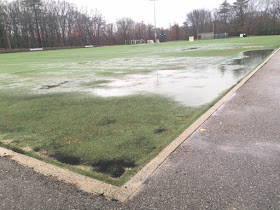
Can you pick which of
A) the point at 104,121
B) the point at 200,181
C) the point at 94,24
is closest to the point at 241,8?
the point at 94,24

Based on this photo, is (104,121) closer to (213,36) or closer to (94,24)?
(213,36)

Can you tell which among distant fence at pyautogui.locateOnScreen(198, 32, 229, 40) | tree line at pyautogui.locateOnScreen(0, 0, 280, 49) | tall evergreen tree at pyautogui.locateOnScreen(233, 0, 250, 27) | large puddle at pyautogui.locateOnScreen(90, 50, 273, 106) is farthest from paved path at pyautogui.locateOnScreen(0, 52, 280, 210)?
tall evergreen tree at pyautogui.locateOnScreen(233, 0, 250, 27)

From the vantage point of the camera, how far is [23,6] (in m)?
77.7

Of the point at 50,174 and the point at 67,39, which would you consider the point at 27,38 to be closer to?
the point at 67,39

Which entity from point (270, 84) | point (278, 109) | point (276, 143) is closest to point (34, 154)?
point (276, 143)

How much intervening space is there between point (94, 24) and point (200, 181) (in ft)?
337

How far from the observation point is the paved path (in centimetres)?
252

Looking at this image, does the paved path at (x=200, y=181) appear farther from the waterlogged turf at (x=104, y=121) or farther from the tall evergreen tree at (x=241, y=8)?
the tall evergreen tree at (x=241, y=8)

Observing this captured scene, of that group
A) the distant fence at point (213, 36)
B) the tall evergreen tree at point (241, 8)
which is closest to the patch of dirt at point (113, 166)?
the distant fence at point (213, 36)

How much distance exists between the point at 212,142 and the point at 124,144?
1.39 m

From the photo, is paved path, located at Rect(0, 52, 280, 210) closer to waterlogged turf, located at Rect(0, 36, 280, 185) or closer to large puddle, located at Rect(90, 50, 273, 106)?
waterlogged turf, located at Rect(0, 36, 280, 185)

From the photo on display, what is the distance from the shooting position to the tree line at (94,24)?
76750 millimetres

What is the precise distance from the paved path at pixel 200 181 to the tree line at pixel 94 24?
255 feet

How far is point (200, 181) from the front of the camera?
2.83 metres
